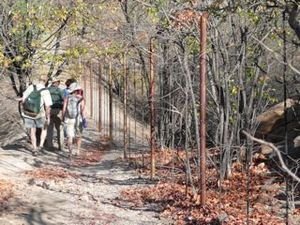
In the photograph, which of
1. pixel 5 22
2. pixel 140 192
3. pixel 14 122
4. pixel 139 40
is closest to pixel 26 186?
pixel 140 192

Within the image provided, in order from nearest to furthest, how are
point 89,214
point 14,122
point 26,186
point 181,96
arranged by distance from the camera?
point 89,214 < point 26,186 < point 181,96 < point 14,122

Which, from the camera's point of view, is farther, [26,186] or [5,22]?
[5,22]

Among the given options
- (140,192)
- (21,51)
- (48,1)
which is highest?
(48,1)

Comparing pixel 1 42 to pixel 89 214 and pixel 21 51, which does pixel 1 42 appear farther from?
pixel 89 214

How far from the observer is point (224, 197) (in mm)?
9109

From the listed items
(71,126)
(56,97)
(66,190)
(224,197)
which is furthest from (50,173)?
(224,197)

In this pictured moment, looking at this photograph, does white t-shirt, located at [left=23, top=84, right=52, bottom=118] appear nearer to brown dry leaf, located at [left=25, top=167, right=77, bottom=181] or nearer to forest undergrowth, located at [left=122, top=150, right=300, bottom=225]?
brown dry leaf, located at [left=25, top=167, right=77, bottom=181]

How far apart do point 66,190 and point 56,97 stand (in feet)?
16.4

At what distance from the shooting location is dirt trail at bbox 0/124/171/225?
317 inches

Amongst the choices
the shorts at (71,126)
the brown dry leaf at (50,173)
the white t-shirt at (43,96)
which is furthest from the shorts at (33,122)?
the brown dry leaf at (50,173)

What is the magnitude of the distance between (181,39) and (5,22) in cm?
524

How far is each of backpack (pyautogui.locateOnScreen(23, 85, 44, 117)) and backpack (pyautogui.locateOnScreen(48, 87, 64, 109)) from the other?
2.53 feet

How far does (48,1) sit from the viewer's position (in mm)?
14555

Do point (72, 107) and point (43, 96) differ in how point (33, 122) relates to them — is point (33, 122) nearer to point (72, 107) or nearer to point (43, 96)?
point (43, 96)
